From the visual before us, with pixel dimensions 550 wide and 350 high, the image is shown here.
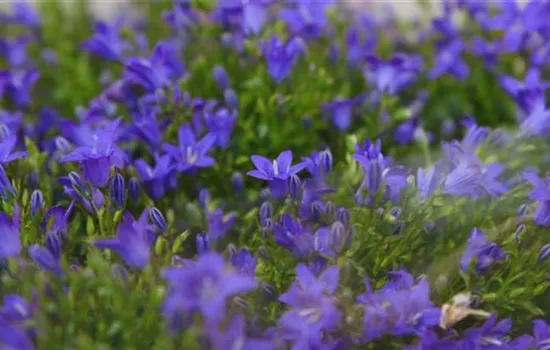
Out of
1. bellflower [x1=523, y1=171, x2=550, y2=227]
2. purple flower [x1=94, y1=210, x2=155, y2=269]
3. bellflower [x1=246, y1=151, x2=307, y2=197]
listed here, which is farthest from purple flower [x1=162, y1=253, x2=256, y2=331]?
bellflower [x1=523, y1=171, x2=550, y2=227]

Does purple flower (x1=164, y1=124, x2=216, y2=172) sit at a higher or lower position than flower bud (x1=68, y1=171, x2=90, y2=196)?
higher

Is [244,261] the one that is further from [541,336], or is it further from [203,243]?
[541,336]

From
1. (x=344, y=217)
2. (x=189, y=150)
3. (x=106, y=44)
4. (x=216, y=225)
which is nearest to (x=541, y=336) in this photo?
(x=344, y=217)

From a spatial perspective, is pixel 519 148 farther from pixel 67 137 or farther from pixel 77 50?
pixel 77 50

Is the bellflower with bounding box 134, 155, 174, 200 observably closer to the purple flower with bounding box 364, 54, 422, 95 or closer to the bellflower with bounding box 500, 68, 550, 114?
the purple flower with bounding box 364, 54, 422, 95

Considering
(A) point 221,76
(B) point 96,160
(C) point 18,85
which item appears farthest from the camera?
(C) point 18,85

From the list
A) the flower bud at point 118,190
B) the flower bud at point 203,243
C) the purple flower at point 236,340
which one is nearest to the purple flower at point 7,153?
the flower bud at point 118,190

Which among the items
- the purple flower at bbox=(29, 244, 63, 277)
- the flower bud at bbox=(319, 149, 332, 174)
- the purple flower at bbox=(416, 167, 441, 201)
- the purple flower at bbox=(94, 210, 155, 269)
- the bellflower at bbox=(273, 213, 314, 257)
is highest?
the flower bud at bbox=(319, 149, 332, 174)

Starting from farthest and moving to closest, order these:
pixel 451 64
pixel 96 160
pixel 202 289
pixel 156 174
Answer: pixel 451 64 < pixel 156 174 < pixel 96 160 < pixel 202 289
